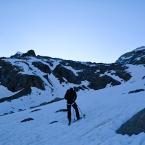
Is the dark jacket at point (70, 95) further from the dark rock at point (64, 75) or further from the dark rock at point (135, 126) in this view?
the dark rock at point (64, 75)

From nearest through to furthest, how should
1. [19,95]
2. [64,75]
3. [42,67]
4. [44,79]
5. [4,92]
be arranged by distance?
[19,95]
[4,92]
[44,79]
[42,67]
[64,75]

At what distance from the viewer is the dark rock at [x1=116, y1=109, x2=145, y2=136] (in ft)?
44.0

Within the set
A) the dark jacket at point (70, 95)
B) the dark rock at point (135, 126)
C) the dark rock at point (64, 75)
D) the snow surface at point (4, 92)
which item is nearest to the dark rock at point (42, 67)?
the dark rock at point (64, 75)

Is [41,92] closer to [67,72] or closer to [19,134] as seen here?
[67,72]

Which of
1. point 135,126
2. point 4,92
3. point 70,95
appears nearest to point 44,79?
point 4,92

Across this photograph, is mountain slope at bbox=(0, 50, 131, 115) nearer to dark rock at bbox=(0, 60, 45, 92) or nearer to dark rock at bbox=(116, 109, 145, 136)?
dark rock at bbox=(0, 60, 45, 92)

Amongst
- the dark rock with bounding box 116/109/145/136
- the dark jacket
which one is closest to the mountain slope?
the dark jacket

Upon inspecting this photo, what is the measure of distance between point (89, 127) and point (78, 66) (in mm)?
94795

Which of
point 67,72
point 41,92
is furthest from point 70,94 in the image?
point 67,72

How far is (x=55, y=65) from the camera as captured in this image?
99.3 m

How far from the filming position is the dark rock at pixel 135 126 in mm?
13406

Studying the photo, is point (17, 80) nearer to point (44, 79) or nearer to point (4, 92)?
point (4, 92)

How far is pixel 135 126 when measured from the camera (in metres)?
13.9

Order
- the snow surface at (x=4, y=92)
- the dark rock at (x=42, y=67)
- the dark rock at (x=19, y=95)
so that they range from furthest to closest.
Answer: the dark rock at (x=42, y=67) < the snow surface at (x=4, y=92) < the dark rock at (x=19, y=95)
